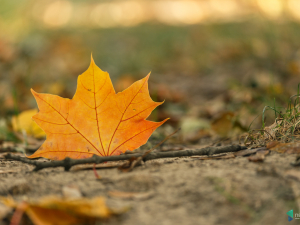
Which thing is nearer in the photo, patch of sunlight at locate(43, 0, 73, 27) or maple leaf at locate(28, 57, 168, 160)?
maple leaf at locate(28, 57, 168, 160)

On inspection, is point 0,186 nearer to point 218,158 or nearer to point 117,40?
point 218,158

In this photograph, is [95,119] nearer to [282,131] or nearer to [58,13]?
[282,131]

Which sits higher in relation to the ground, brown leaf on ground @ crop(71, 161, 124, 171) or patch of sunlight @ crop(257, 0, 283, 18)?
patch of sunlight @ crop(257, 0, 283, 18)

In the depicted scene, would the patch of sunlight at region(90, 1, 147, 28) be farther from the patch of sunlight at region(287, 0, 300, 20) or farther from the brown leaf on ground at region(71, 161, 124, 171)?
the brown leaf on ground at region(71, 161, 124, 171)

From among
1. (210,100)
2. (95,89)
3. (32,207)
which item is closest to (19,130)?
(95,89)

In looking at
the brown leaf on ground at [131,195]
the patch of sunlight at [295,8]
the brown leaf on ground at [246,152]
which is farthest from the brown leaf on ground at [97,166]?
the patch of sunlight at [295,8]

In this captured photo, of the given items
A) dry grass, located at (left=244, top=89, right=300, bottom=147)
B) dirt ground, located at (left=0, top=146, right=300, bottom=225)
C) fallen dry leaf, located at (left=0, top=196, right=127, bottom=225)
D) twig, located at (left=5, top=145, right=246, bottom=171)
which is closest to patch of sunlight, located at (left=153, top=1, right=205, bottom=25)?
dry grass, located at (left=244, top=89, right=300, bottom=147)

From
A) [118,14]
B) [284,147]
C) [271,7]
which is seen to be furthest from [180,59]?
[118,14]
